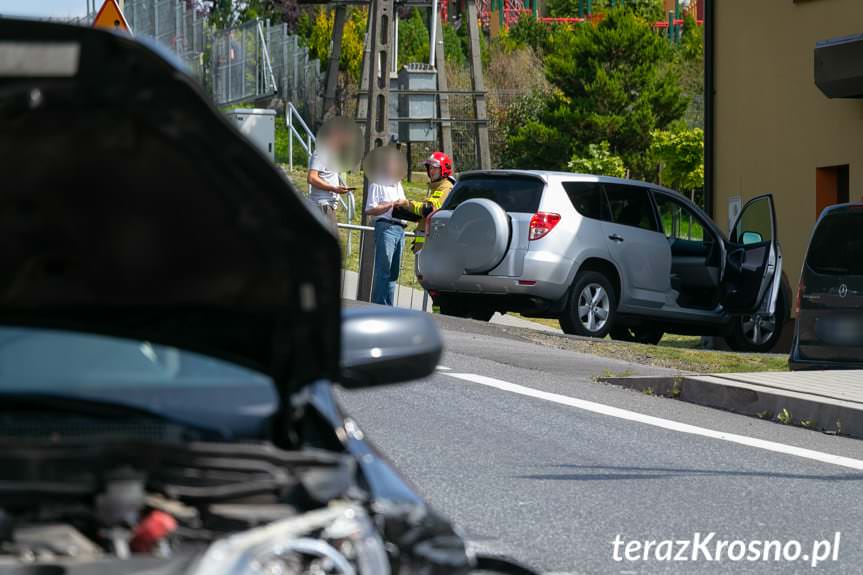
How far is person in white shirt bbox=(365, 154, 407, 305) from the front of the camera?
53.3 ft

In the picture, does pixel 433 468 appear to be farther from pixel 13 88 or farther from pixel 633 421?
pixel 13 88

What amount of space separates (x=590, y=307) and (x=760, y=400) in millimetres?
5158

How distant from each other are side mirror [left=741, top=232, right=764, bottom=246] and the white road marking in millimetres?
4729

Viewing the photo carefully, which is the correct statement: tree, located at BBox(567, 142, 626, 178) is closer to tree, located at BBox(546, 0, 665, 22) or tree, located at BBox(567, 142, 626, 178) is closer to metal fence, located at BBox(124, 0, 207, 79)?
tree, located at BBox(546, 0, 665, 22)

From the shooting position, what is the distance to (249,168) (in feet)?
8.30

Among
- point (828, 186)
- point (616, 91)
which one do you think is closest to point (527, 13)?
point (616, 91)

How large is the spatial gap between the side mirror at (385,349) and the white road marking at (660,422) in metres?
6.25

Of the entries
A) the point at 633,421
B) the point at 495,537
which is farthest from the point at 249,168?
the point at 633,421

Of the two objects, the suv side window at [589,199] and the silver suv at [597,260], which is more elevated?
the suv side window at [589,199]

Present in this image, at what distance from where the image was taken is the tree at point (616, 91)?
56.2 m

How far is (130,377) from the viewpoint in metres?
2.85

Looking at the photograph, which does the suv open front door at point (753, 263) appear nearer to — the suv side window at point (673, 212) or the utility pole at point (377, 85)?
the suv side window at point (673, 212)

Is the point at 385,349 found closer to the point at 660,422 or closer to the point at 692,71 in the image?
A: the point at 660,422

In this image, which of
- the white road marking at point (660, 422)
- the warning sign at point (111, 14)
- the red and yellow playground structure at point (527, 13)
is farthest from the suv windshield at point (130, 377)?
the red and yellow playground structure at point (527, 13)
